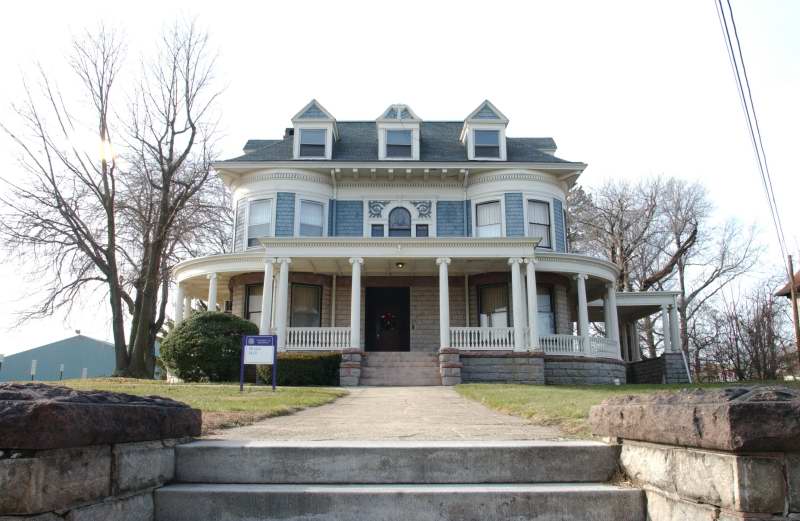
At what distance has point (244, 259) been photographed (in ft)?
67.9

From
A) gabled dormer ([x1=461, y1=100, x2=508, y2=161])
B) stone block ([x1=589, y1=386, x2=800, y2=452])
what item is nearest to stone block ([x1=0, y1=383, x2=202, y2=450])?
stone block ([x1=589, y1=386, x2=800, y2=452])

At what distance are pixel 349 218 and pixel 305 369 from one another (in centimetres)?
704

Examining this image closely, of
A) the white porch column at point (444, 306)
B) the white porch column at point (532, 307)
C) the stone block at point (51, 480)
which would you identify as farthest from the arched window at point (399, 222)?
the stone block at point (51, 480)

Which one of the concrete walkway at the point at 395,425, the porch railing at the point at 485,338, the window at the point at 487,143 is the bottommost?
the concrete walkway at the point at 395,425

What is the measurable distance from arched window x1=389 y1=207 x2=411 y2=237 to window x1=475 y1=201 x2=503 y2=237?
99.9 inches

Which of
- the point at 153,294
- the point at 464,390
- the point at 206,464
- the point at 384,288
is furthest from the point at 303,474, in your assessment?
the point at 153,294

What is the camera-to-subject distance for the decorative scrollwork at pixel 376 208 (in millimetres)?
22859

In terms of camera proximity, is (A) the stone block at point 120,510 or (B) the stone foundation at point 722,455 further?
(A) the stone block at point 120,510

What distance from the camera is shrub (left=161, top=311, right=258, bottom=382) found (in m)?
16.9

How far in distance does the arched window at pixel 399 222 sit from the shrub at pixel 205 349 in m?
7.52

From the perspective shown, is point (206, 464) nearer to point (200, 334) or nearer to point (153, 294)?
point (200, 334)

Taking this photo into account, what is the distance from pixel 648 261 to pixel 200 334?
2910cm

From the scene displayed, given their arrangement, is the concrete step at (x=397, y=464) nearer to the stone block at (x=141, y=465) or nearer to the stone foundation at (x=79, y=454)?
the stone block at (x=141, y=465)

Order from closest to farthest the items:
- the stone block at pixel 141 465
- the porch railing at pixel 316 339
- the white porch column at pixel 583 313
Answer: the stone block at pixel 141 465
the porch railing at pixel 316 339
the white porch column at pixel 583 313
